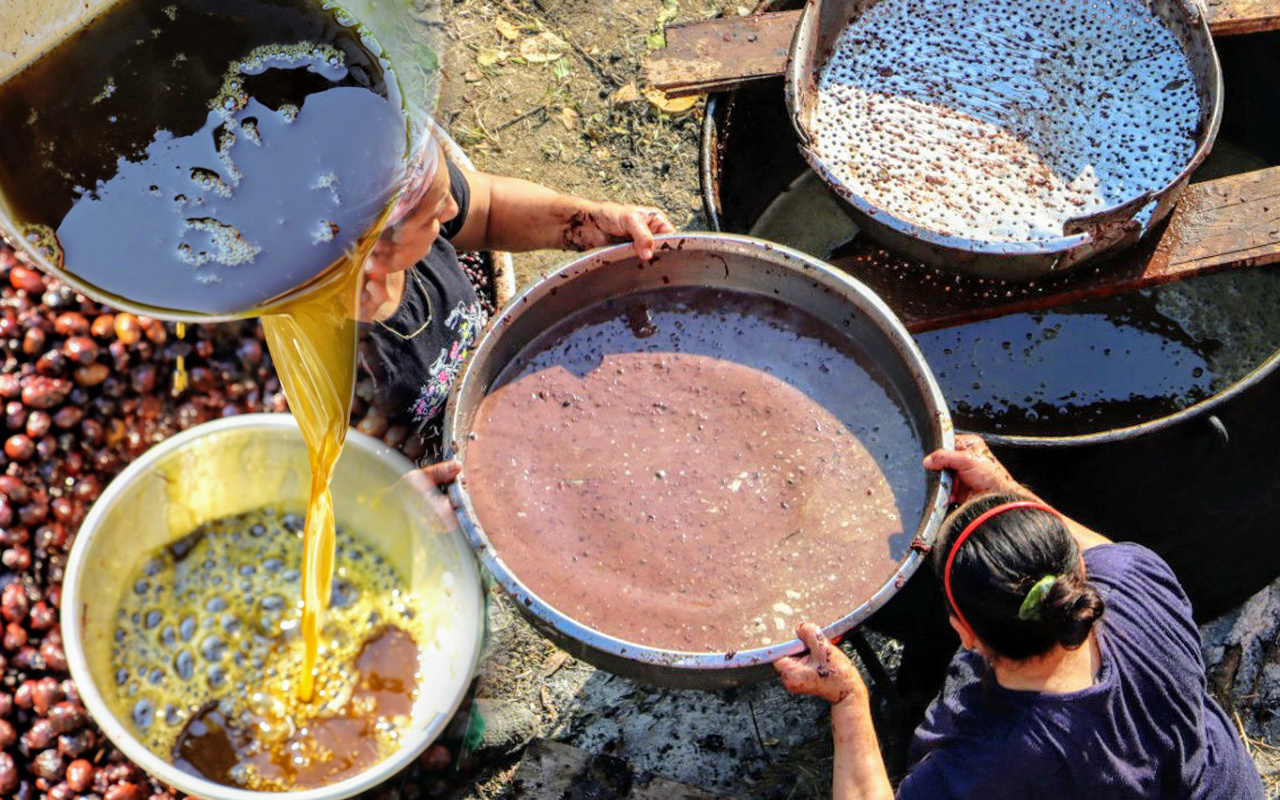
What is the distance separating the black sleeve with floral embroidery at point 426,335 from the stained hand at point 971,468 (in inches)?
43.3

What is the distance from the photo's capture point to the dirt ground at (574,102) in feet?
12.8

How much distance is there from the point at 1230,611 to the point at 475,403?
7.25ft

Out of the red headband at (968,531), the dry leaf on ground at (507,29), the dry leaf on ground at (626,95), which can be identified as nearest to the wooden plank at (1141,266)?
the red headband at (968,531)

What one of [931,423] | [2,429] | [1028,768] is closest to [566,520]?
[931,423]

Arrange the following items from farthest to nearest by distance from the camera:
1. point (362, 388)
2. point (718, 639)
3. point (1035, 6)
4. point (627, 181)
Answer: point (627, 181)
point (1035, 6)
point (362, 388)
point (718, 639)

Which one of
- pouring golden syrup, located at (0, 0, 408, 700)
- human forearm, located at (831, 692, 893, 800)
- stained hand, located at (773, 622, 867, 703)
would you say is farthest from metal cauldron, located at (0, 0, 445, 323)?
human forearm, located at (831, 692, 893, 800)

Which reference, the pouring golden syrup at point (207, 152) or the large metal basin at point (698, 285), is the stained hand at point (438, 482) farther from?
the pouring golden syrup at point (207, 152)

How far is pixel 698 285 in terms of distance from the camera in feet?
7.76

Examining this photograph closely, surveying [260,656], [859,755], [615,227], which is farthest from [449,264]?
[859,755]

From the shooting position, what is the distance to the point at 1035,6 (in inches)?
112

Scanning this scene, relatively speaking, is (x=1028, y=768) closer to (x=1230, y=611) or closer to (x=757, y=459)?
(x=757, y=459)

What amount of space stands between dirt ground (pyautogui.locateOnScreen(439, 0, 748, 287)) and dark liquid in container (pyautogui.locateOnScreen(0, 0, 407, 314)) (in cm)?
183

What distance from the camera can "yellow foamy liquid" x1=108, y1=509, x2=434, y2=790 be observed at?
2402 mm

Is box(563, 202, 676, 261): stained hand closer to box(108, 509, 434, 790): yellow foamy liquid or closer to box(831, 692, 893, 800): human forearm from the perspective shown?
box(108, 509, 434, 790): yellow foamy liquid
